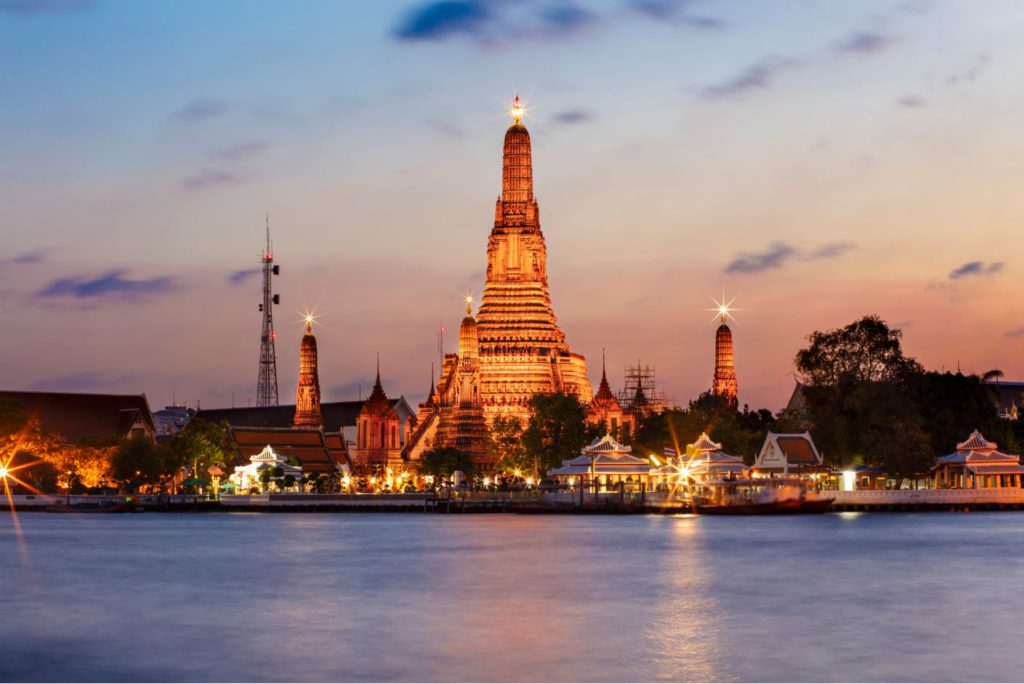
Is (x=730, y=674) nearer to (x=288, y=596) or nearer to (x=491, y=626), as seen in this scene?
(x=491, y=626)

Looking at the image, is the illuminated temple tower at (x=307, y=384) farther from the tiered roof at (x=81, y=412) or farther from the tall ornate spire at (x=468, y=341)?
the tall ornate spire at (x=468, y=341)

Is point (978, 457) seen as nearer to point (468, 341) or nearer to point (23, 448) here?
point (468, 341)

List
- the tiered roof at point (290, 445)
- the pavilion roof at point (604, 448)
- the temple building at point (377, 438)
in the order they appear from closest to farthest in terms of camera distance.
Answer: the pavilion roof at point (604, 448)
the tiered roof at point (290, 445)
the temple building at point (377, 438)

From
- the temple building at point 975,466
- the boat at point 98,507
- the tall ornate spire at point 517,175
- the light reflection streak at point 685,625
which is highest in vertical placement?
the tall ornate spire at point 517,175

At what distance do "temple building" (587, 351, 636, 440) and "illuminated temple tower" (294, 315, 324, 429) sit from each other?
32.2 metres

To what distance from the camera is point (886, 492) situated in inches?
4023

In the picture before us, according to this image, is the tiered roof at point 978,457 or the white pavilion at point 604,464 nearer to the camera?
the tiered roof at point 978,457

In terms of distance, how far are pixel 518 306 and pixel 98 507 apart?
128ft

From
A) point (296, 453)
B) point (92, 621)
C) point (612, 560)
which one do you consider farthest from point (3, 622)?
point (296, 453)

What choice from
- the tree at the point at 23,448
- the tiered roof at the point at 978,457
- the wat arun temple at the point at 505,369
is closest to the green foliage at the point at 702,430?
the wat arun temple at the point at 505,369

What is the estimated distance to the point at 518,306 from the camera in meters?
139

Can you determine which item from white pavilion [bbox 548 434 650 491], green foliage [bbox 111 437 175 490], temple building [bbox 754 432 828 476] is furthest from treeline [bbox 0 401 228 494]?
temple building [bbox 754 432 828 476]

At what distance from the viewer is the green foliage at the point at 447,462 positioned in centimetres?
12681

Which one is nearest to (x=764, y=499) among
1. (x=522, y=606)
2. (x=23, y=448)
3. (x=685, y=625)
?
(x=23, y=448)
